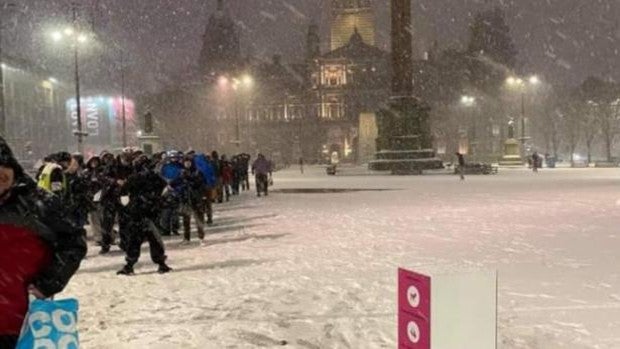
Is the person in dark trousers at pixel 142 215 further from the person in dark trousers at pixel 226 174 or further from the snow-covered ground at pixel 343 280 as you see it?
the person in dark trousers at pixel 226 174

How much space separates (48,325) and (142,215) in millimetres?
7225

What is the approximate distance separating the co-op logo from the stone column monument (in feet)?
146

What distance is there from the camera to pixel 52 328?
126 inches

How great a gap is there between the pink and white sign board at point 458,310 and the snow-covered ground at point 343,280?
0.77m

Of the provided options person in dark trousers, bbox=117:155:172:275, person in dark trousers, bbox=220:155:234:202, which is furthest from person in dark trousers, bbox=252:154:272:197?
person in dark trousers, bbox=117:155:172:275

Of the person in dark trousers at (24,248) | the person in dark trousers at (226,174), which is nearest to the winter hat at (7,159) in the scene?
the person in dark trousers at (24,248)

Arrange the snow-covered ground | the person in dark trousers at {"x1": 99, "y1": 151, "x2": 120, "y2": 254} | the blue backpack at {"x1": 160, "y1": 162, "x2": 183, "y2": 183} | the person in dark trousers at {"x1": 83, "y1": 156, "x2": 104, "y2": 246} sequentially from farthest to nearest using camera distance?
the blue backpack at {"x1": 160, "y1": 162, "x2": 183, "y2": 183}
the person in dark trousers at {"x1": 83, "y1": 156, "x2": 104, "y2": 246}
the person in dark trousers at {"x1": 99, "y1": 151, "x2": 120, "y2": 254}
the snow-covered ground

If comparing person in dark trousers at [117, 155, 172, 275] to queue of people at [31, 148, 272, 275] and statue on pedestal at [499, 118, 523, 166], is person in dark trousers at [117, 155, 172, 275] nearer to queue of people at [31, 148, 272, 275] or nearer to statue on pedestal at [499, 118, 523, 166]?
queue of people at [31, 148, 272, 275]

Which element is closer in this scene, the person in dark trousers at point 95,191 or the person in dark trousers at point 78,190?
the person in dark trousers at point 78,190

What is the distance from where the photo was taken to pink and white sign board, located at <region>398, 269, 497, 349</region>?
3.23 metres

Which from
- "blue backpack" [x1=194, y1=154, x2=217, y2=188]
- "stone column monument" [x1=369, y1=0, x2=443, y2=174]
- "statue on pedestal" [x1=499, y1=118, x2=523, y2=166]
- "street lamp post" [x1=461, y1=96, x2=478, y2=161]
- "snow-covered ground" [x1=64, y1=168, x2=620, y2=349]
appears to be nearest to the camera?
"snow-covered ground" [x1=64, y1=168, x2=620, y2=349]

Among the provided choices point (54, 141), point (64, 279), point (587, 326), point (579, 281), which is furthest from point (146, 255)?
point (54, 141)

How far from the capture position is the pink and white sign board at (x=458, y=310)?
3.23 meters

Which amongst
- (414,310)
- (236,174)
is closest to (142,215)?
(414,310)
